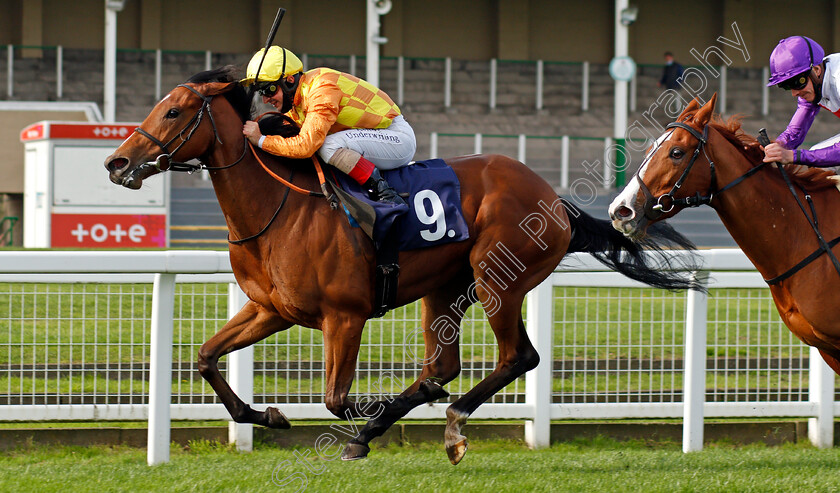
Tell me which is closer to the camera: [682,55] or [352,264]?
[352,264]

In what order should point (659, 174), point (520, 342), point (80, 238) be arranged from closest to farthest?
point (659, 174) < point (520, 342) < point (80, 238)

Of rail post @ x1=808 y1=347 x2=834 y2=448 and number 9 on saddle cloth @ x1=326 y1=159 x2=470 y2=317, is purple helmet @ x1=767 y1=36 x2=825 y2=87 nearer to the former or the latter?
number 9 on saddle cloth @ x1=326 y1=159 x2=470 y2=317

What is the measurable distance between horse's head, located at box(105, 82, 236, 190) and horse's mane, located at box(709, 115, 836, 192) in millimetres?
2081

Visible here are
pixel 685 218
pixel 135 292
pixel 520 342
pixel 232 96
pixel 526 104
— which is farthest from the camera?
pixel 526 104

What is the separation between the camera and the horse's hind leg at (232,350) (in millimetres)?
4293

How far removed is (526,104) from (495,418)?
14372mm

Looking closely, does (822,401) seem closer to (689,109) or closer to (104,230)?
(689,109)

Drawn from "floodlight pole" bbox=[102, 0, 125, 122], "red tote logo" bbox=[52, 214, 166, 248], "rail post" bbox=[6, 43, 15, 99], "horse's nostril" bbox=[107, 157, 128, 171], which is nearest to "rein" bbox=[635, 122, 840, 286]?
"horse's nostril" bbox=[107, 157, 128, 171]

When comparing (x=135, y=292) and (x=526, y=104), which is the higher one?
(x=526, y=104)

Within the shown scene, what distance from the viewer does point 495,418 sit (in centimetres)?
540

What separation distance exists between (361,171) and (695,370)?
2.24 meters

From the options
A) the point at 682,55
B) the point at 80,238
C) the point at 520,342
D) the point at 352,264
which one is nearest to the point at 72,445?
the point at 352,264

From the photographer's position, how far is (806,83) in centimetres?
407

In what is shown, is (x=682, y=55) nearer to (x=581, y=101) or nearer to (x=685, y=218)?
(x=581, y=101)
